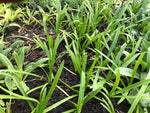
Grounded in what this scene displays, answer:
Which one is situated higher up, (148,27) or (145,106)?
(148,27)

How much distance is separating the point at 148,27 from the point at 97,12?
1.89 feet

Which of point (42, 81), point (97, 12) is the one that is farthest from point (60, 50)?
point (97, 12)

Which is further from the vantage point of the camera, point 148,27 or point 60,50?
point 148,27

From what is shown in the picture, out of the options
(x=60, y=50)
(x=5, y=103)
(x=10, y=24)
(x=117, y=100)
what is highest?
(x=10, y=24)

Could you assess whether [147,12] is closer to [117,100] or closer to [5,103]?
[117,100]

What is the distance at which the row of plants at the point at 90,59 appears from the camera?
1.05 meters

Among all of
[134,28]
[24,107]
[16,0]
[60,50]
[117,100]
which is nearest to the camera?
[16,0]

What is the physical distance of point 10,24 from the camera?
1.79 meters

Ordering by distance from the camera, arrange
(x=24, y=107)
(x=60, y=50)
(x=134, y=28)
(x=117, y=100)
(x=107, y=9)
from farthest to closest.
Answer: (x=107, y=9), (x=134, y=28), (x=60, y=50), (x=117, y=100), (x=24, y=107)

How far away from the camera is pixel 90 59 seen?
4.76 ft

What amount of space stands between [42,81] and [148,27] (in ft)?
4.17

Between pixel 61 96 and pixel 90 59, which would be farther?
pixel 90 59

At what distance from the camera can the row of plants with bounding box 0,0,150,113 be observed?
1.05 m

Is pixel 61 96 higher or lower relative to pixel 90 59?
lower
